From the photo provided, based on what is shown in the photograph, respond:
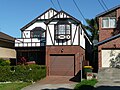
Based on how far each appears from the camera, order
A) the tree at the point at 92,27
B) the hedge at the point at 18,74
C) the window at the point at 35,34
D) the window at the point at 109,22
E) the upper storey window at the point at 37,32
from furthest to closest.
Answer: the tree at the point at 92,27 < the window at the point at 35,34 < the upper storey window at the point at 37,32 < the window at the point at 109,22 < the hedge at the point at 18,74

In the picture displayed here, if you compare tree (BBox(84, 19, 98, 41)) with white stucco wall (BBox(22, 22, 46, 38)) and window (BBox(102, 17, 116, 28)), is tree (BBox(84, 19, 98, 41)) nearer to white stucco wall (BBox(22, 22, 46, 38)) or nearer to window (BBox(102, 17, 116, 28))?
white stucco wall (BBox(22, 22, 46, 38))

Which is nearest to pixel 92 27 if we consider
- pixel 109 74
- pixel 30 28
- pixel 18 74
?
pixel 30 28

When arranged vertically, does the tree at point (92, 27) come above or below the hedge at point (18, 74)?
above

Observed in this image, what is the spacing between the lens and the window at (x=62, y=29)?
114ft

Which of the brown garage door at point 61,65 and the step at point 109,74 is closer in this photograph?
the step at point 109,74

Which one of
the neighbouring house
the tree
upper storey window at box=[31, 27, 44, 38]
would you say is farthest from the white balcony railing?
the tree

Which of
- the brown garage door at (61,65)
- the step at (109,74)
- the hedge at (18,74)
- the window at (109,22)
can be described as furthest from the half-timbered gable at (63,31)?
the hedge at (18,74)

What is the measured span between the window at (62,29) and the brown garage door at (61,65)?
8.40 feet

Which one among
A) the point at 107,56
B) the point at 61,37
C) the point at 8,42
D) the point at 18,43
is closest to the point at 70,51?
the point at 61,37

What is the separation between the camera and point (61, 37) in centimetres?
3456

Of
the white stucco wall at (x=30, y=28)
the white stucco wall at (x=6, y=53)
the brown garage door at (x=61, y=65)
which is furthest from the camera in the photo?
the white stucco wall at (x=30, y=28)

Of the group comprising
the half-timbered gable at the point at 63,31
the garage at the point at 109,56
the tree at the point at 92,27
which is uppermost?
the tree at the point at 92,27

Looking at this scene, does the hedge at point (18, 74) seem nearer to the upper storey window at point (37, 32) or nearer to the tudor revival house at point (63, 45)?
the tudor revival house at point (63, 45)

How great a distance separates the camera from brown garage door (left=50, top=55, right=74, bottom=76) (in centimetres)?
3441
